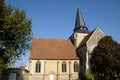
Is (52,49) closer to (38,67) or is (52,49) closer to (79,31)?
(38,67)

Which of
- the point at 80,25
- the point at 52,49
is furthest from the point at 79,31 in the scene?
the point at 52,49

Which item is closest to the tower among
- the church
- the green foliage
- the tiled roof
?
the church

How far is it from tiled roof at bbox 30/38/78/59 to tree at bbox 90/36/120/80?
5.82 metres

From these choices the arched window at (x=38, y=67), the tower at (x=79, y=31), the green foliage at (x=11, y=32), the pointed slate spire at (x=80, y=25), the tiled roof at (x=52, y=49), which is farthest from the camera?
the pointed slate spire at (x=80, y=25)

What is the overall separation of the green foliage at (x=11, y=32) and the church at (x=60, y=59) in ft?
48.5

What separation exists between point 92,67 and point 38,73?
11521mm

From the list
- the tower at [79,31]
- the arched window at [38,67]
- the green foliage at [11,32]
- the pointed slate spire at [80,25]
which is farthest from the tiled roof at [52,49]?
the green foliage at [11,32]

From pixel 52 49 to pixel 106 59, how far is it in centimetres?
1301

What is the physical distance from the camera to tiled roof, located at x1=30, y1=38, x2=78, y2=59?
140 ft

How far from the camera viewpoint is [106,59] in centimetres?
3731

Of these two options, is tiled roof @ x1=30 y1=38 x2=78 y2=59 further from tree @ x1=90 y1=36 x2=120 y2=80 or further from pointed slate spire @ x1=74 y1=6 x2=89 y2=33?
tree @ x1=90 y1=36 x2=120 y2=80

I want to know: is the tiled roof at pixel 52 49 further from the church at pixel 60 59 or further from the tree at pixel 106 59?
→ the tree at pixel 106 59

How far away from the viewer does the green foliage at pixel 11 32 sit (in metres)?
23.9

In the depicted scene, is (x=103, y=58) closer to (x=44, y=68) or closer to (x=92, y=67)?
(x=92, y=67)
